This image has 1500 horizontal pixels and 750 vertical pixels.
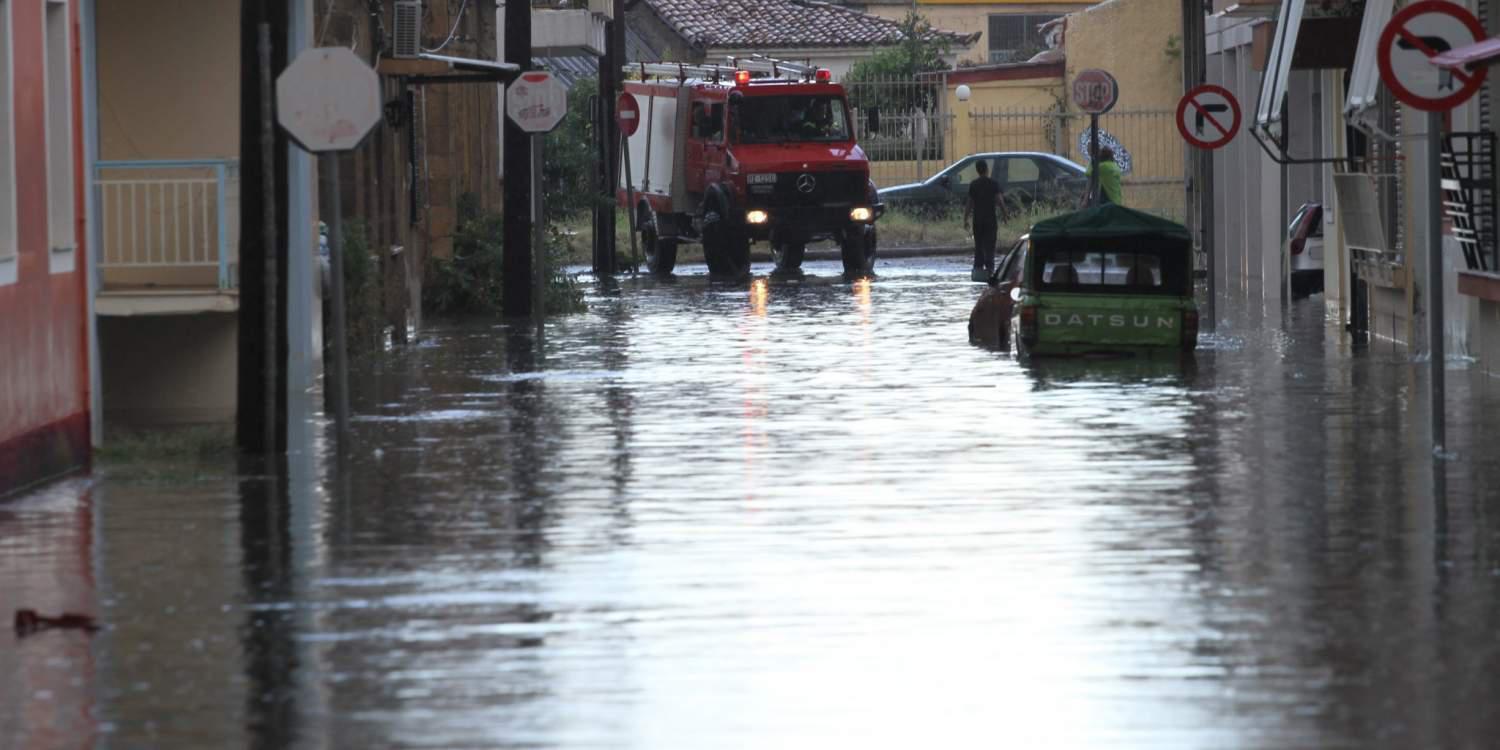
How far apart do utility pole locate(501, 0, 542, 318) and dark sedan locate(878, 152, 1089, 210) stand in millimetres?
19821

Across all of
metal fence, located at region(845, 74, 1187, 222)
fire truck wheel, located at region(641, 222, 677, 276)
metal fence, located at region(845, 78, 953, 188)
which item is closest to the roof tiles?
metal fence, located at region(845, 74, 1187, 222)

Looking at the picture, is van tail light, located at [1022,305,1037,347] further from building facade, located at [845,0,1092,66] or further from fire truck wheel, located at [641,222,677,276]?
building facade, located at [845,0,1092,66]

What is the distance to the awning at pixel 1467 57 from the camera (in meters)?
13.7

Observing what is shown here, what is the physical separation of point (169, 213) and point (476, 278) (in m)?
11.4

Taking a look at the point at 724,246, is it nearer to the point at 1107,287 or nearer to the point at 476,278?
the point at 476,278

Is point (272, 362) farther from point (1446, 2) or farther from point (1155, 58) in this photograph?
point (1155, 58)

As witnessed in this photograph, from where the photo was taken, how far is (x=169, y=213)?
2045cm

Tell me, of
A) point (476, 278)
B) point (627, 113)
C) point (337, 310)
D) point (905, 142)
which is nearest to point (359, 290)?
point (476, 278)

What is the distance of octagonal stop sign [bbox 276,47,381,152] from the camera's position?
49.6 ft

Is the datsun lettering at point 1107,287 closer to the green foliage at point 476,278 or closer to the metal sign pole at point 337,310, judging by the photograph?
the metal sign pole at point 337,310

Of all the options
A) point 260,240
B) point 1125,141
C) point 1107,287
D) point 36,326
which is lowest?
point 36,326

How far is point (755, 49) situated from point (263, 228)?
55419 mm

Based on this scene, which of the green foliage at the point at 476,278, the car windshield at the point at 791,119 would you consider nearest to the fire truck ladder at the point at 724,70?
the car windshield at the point at 791,119

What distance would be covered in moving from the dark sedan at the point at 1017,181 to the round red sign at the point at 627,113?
1019 centimetres
